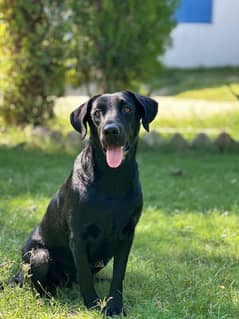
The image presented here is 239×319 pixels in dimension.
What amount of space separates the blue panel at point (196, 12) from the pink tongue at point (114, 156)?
1540cm

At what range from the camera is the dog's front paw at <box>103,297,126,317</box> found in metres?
3.93

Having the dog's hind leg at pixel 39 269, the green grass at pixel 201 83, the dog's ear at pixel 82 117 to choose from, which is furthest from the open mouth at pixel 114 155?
the green grass at pixel 201 83

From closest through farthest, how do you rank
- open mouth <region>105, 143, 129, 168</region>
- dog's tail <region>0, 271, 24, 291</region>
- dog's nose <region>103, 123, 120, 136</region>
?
dog's nose <region>103, 123, 120, 136</region> → open mouth <region>105, 143, 129, 168</region> → dog's tail <region>0, 271, 24, 291</region>

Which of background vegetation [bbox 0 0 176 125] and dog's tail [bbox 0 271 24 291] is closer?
dog's tail [bbox 0 271 24 291]

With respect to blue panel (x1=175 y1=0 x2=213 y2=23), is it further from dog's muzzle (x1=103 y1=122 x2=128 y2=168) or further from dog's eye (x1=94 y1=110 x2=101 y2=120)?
dog's muzzle (x1=103 y1=122 x2=128 y2=168)

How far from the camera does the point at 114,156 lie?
12.7 feet

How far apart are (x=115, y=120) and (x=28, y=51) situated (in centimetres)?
630

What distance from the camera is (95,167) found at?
406 centimetres

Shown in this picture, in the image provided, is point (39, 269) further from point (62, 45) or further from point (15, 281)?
point (62, 45)

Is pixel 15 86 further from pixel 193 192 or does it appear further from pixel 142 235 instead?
pixel 142 235

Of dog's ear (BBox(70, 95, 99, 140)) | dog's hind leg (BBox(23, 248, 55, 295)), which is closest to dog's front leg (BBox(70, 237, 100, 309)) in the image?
dog's hind leg (BBox(23, 248, 55, 295))

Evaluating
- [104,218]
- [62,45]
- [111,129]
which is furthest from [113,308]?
[62,45]

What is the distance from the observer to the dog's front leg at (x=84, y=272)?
3.97 m

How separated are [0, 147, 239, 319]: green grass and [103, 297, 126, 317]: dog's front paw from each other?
66mm
